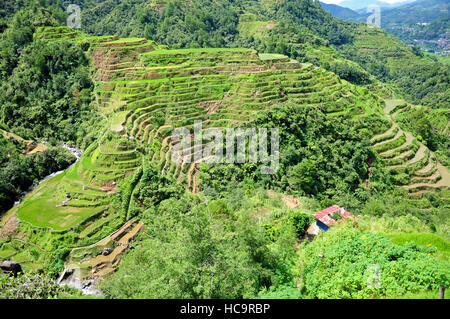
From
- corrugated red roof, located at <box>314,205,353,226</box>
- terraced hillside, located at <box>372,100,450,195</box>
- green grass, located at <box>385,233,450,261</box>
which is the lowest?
terraced hillside, located at <box>372,100,450,195</box>

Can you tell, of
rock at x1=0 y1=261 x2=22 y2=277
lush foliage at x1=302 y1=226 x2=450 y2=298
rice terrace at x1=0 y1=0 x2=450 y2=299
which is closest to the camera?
lush foliage at x1=302 y1=226 x2=450 y2=298

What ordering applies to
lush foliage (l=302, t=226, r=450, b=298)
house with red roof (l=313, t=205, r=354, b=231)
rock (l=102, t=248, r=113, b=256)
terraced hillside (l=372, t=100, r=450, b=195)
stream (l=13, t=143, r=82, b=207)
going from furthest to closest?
terraced hillside (l=372, t=100, r=450, b=195) < stream (l=13, t=143, r=82, b=207) < rock (l=102, t=248, r=113, b=256) < house with red roof (l=313, t=205, r=354, b=231) < lush foliage (l=302, t=226, r=450, b=298)

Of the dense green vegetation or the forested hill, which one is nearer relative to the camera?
the dense green vegetation

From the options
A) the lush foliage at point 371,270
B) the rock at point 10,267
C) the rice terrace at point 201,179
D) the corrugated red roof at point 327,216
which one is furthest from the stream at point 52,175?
the lush foliage at point 371,270

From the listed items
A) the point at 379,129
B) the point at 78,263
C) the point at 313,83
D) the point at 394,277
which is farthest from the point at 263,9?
the point at 394,277

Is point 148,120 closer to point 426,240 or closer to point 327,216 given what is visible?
point 327,216

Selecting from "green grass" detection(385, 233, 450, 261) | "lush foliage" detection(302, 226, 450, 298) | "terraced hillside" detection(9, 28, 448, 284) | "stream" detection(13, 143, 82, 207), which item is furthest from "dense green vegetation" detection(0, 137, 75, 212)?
"green grass" detection(385, 233, 450, 261)

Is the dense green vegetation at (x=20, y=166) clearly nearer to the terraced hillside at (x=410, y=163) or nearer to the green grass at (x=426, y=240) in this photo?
the green grass at (x=426, y=240)

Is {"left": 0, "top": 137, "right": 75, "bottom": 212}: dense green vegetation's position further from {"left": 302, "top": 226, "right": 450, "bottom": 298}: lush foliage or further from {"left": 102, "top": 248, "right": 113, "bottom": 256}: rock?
{"left": 302, "top": 226, "right": 450, "bottom": 298}: lush foliage
